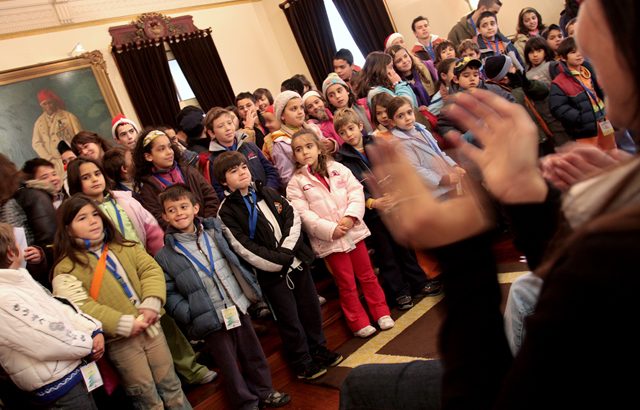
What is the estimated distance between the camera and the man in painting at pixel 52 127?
636cm

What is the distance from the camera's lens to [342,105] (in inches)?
182

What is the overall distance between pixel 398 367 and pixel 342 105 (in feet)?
12.0

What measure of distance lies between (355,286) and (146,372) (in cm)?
143

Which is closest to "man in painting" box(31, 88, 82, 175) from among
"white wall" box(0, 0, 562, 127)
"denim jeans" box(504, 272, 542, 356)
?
"white wall" box(0, 0, 562, 127)

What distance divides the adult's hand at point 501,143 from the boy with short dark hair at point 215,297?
2.17 metres

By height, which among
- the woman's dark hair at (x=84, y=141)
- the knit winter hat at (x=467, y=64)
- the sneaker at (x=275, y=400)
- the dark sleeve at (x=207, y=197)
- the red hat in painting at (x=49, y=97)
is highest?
the red hat in painting at (x=49, y=97)

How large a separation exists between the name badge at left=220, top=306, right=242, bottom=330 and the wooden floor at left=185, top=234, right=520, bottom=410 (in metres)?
0.45

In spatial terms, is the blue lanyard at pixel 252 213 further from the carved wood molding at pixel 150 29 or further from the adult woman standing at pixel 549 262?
the carved wood molding at pixel 150 29

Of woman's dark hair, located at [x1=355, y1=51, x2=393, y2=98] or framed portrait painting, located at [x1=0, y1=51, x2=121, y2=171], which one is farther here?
framed portrait painting, located at [x1=0, y1=51, x2=121, y2=171]

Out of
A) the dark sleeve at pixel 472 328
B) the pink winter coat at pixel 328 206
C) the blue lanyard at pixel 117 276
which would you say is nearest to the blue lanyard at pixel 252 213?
the pink winter coat at pixel 328 206

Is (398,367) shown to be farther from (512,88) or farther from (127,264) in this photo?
(512,88)

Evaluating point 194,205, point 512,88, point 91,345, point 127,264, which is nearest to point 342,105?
point 512,88

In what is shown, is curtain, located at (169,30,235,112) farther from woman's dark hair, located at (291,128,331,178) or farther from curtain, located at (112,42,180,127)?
woman's dark hair, located at (291,128,331,178)

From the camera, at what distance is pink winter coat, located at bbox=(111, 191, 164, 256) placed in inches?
129
